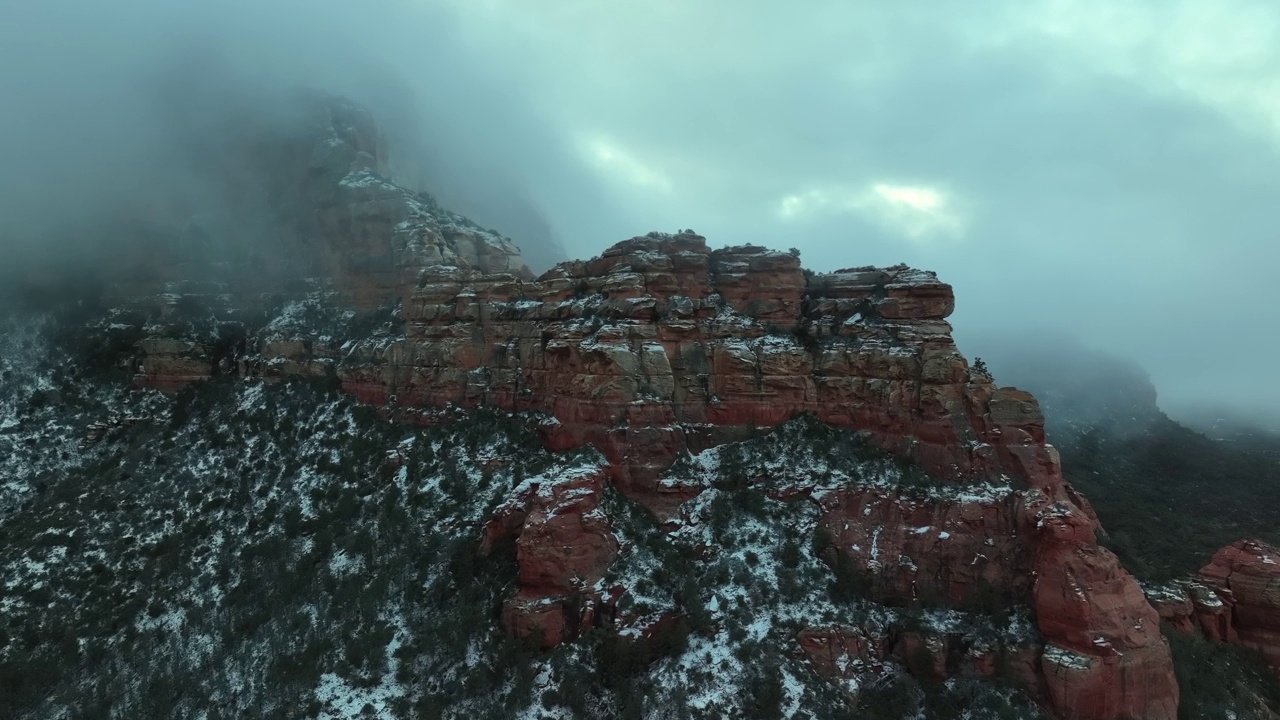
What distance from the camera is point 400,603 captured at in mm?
30922

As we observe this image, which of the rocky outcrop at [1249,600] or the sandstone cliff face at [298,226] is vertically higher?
the sandstone cliff face at [298,226]

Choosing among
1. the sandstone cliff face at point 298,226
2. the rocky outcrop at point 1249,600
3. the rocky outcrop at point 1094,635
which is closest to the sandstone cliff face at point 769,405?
the rocky outcrop at point 1094,635

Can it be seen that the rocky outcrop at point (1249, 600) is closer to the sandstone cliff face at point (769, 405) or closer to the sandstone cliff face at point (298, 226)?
the sandstone cliff face at point (769, 405)

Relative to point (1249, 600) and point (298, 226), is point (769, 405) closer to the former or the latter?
point (1249, 600)

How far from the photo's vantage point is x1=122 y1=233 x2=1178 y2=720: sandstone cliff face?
2552 centimetres

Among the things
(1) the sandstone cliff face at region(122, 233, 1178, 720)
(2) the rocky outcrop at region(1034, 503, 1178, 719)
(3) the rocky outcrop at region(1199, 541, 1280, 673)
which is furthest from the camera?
(3) the rocky outcrop at region(1199, 541, 1280, 673)

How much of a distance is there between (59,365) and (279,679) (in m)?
36.2

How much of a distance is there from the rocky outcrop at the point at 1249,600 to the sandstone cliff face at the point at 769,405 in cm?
1070

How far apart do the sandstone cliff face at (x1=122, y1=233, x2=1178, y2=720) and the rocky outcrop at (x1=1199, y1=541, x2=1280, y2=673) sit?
10.7m

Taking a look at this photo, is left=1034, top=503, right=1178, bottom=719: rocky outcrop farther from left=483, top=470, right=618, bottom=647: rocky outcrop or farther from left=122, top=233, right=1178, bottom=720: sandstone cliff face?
left=483, top=470, right=618, bottom=647: rocky outcrop

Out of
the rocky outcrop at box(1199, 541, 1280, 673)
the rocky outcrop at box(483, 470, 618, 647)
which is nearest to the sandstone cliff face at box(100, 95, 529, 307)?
the rocky outcrop at box(483, 470, 618, 647)

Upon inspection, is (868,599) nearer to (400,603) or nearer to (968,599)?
(968,599)

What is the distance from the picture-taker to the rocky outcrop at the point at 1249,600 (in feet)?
118

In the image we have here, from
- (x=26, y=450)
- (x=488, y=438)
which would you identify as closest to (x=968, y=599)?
(x=488, y=438)
